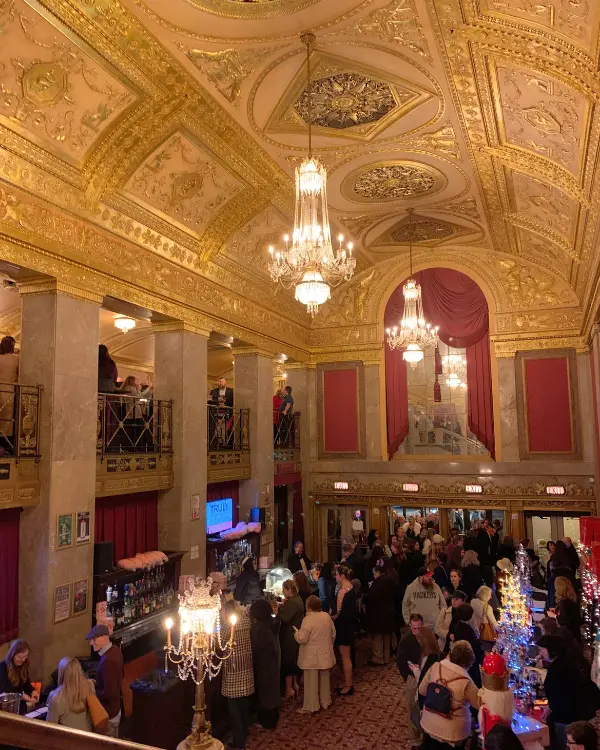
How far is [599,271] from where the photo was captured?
9102 mm

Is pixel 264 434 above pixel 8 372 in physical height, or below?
below

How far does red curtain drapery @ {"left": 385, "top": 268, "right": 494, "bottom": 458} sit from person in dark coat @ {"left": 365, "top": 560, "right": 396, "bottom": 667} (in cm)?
756

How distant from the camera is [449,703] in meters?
4.33

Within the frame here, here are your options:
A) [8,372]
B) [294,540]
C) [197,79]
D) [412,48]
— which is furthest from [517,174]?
[294,540]

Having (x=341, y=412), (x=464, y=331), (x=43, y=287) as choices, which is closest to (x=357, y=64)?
(x=43, y=287)

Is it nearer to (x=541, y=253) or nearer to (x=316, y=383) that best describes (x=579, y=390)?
(x=541, y=253)

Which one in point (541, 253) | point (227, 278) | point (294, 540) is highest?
point (541, 253)

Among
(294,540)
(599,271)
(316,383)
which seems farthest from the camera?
(316,383)

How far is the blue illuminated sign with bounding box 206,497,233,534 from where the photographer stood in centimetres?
1129

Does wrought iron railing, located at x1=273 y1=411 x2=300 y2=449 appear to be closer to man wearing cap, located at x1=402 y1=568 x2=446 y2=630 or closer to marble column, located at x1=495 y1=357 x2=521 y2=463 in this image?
marble column, located at x1=495 y1=357 x2=521 y2=463

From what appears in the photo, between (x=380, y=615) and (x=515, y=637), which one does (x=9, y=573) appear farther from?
(x=515, y=637)

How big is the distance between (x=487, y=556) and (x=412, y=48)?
30.0ft

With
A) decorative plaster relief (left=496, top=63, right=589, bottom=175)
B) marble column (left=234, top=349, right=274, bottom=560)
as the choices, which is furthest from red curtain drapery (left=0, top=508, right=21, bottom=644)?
decorative plaster relief (left=496, top=63, right=589, bottom=175)

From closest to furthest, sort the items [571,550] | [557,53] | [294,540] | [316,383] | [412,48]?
[557,53]
[412,48]
[571,550]
[294,540]
[316,383]
